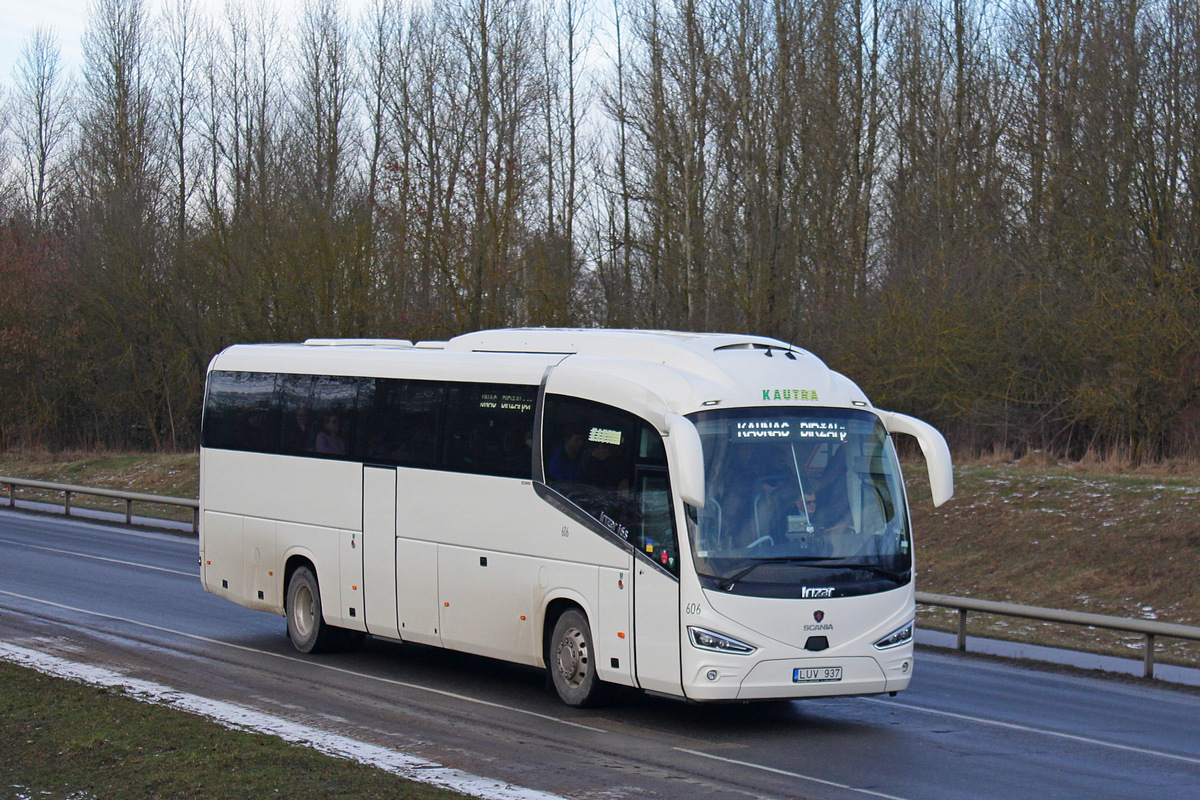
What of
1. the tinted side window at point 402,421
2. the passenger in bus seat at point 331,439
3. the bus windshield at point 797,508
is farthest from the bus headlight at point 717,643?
the passenger in bus seat at point 331,439

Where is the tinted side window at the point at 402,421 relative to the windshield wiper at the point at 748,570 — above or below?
above

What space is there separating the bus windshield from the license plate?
55cm

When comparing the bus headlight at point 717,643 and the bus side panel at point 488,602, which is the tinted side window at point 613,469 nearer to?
the bus headlight at point 717,643

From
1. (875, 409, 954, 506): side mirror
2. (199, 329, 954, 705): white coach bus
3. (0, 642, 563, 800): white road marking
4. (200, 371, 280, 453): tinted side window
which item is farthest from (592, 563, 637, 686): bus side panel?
(200, 371, 280, 453): tinted side window

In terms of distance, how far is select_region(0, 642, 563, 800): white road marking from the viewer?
8492mm

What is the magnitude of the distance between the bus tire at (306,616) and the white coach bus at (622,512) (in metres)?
0.03

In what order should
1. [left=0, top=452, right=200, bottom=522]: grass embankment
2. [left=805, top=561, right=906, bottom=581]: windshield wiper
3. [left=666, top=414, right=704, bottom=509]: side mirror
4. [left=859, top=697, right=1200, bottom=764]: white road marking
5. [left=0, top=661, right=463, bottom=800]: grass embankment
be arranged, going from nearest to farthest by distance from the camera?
[left=0, top=661, right=463, bottom=800]: grass embankment, [left=666, top=414, right=704, bottom=509]: side mirror, [left=859, top=697, right=1200, bottom=764]: white road marking, [left=805, top=561, right=906, bottom=581]: windshield wiper, [left=0, top=452, right=200, bottom=522]: grass embankment

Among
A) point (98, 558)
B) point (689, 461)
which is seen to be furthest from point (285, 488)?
point (98, 558)

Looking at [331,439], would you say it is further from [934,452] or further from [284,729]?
[934,452]

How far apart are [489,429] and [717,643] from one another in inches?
127

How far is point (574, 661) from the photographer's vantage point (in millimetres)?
11523

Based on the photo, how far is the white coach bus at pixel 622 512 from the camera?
34.6 feet

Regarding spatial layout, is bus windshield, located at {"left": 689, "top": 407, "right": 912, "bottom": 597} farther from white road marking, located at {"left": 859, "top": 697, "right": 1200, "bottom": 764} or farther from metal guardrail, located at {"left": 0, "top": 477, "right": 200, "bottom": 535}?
metal guardrail, located at {"left": 0, "top": 477, "right": 200, "bottom": 535}

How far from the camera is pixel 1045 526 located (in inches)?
890
